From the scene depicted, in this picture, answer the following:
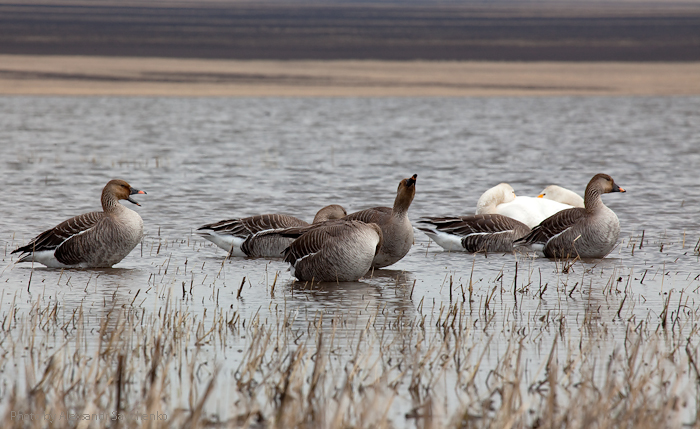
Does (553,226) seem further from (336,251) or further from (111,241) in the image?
(111,241)

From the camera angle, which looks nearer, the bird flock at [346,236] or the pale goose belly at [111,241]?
the bird flock at [346,236]

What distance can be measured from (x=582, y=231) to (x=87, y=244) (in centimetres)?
582

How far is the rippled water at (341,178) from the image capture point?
8.79 meters

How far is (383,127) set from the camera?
33.8 metres

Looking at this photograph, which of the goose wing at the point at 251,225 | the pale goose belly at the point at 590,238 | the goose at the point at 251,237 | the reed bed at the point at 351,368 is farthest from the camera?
the goose wing at the point at 251,225

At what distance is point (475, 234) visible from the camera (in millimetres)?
11391

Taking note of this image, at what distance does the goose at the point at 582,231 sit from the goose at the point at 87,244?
16.1 ft

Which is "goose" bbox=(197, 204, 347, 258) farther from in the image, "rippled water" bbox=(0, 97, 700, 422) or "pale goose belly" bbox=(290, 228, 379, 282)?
"pale goose belly" bbox=(290, 228, 379, 282)

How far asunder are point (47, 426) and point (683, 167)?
61.8ft

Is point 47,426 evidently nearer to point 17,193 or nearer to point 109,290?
point 109,290

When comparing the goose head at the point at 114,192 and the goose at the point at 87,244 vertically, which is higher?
the goose head at the point at 114,192

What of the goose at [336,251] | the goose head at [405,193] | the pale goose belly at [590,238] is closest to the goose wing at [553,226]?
the pale goose belly at [590,238]

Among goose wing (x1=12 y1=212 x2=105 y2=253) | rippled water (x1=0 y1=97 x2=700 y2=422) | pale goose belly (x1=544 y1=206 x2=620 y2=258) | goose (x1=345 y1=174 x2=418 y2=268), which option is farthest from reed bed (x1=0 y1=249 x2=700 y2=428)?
pale goose belly (x1=544 y1=206 x2=620 y2=258)

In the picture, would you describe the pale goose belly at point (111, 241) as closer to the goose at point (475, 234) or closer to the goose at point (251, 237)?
the goose at point (251, 237)
